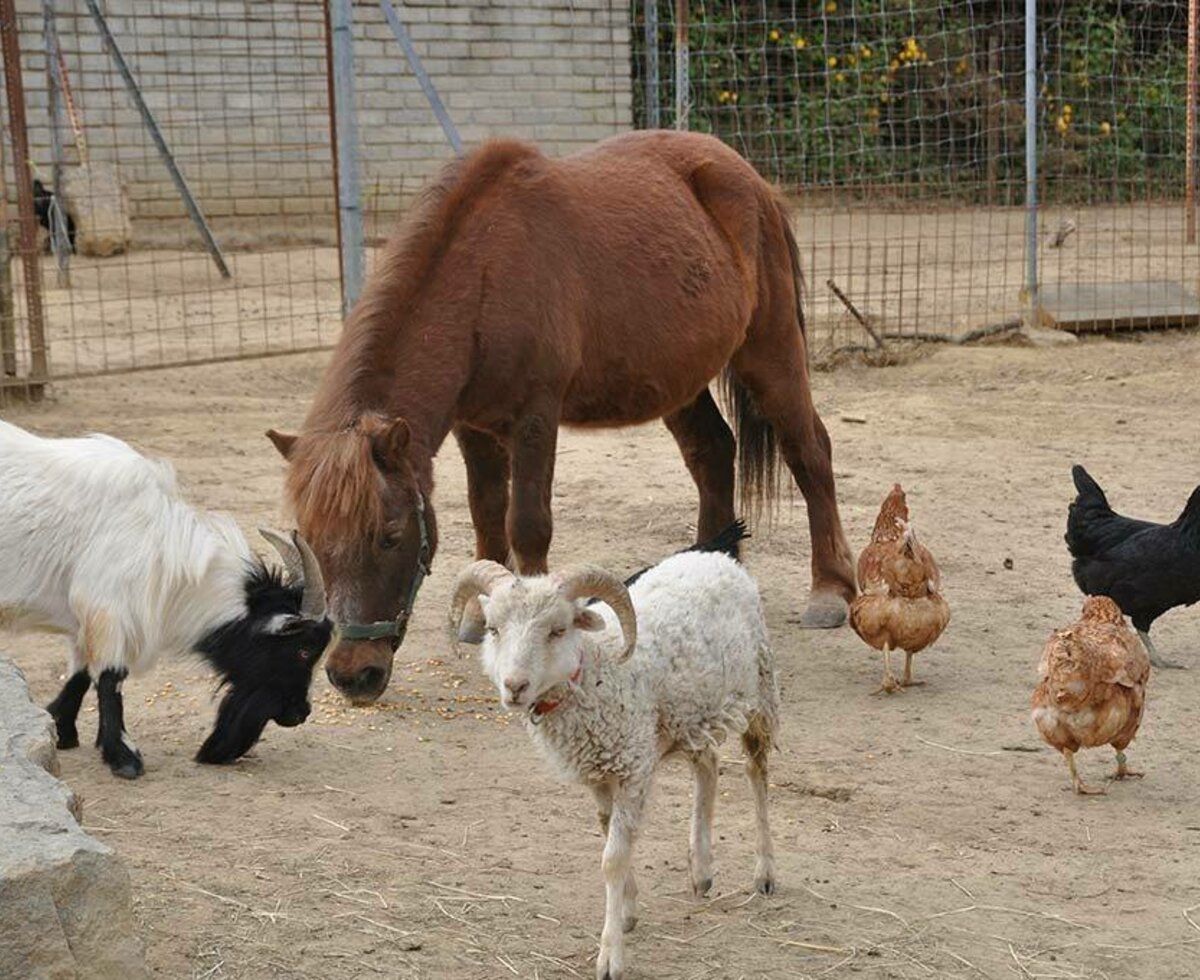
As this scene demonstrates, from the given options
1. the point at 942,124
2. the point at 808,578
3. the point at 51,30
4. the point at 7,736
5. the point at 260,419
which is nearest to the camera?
the point at 7,736

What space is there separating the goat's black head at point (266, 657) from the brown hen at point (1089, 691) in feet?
7.57

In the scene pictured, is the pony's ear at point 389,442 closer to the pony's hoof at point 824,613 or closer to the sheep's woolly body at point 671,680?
the sheep's woolly body at point 671,680

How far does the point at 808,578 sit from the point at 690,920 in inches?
147

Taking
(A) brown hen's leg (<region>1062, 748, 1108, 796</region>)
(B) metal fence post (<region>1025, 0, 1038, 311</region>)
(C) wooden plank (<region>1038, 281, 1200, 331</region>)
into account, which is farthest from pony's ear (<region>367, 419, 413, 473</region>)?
(C) wooden plank (<region>1038, 281, 1200, 331</region>)

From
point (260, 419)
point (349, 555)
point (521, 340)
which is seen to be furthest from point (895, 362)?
point (349, 555)

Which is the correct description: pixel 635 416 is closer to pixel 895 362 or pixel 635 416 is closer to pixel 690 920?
pixel 690 920

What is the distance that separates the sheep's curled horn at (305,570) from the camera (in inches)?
219

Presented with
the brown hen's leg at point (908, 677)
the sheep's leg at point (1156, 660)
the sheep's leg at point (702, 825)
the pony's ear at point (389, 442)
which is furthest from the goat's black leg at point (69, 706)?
the sheep's leg at point (1156, 660)

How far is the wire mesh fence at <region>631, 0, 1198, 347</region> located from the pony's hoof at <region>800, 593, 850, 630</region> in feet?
29.2

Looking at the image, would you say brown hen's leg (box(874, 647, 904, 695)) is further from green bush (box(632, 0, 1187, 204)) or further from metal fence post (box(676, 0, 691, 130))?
green bush (box(632, 0, 1187, 204))

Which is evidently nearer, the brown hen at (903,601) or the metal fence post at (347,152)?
the brown hen at (903,601)

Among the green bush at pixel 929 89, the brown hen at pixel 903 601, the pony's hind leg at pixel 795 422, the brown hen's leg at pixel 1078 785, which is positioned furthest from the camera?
the green bush at pixel 929 89

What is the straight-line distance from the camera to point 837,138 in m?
21.0

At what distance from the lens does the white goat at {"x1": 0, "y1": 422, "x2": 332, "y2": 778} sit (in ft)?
18.6
